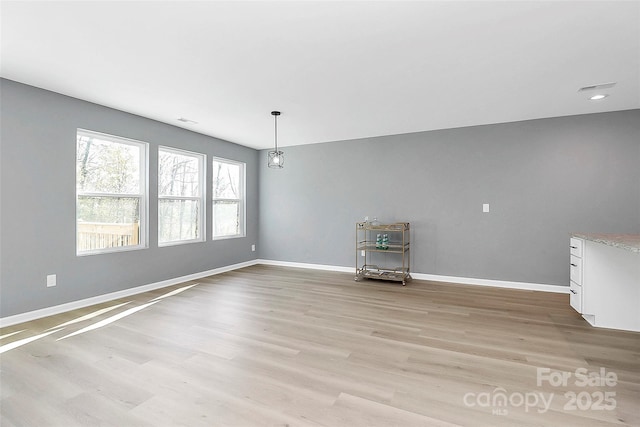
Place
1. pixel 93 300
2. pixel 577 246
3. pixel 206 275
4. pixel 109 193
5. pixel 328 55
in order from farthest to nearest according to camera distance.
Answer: pixel 206 275 → pixel 109 193 → pixel 93 300 → pixel 577 246 → pixel 328 55

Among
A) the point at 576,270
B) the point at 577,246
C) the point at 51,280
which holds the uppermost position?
the point at 577,246

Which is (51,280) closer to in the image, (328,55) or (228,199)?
(228,199)

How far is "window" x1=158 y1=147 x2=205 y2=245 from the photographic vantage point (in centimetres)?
461

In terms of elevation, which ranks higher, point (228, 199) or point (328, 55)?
point (328, 55)

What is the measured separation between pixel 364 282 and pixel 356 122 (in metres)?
2.53

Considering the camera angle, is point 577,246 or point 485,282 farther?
point 485,282

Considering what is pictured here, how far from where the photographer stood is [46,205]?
3.27 meters

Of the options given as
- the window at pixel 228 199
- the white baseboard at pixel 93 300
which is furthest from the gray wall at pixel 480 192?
the white baseboard at pixel 93 300

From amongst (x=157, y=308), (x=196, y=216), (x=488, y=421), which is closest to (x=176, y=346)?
(x=157, y=308)

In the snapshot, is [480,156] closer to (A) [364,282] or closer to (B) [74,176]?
(A) [364,282]

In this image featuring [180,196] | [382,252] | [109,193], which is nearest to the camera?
[109,193]

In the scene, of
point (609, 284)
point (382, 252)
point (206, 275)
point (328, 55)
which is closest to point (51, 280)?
point (206, 275)

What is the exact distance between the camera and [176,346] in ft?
8.32

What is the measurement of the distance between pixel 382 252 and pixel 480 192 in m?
1.85
